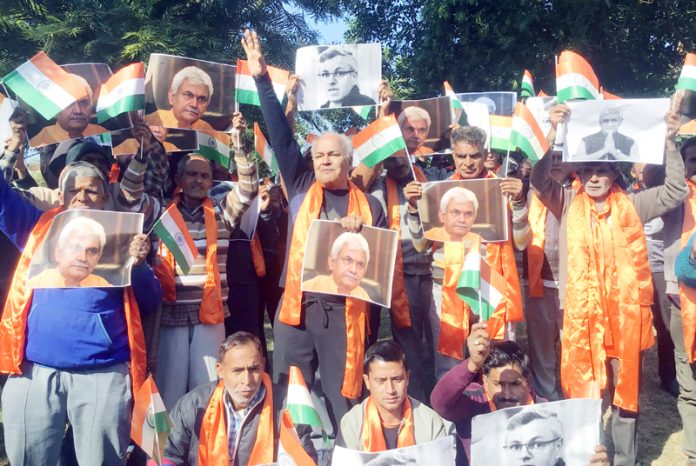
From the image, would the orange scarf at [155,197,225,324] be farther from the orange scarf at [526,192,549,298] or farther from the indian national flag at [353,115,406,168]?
the orange scarf at [526,192,549,298]

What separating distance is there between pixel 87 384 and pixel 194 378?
804mm

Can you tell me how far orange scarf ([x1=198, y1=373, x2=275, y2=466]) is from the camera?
3.38 meters

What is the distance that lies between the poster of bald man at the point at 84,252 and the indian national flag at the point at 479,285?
1629 millimetres

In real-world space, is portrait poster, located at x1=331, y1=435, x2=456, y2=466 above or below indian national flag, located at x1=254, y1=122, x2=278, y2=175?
below

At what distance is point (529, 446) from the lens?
3.03 metres

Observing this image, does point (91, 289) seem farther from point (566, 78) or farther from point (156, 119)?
point (566, 78)

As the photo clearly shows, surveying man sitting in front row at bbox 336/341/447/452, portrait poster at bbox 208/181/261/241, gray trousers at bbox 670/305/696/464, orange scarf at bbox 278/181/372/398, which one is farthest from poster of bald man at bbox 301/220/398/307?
gray trousers at bbox 670/305/696/464

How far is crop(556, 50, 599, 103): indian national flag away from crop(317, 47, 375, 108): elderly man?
4.15ft

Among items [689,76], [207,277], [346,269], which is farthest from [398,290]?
[689,76]

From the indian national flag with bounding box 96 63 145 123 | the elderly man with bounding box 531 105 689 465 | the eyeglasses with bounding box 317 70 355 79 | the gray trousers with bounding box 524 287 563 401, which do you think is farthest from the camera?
the gray trousers with bounding box 524 287 563 401

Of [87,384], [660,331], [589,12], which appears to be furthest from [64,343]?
[589,12]

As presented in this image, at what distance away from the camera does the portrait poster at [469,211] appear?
4.13m

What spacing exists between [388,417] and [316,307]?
2.59 ft

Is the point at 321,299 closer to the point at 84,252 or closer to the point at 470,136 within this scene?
the point at 84,252
